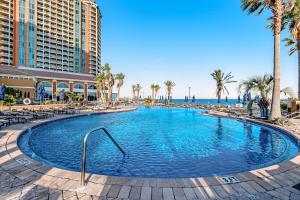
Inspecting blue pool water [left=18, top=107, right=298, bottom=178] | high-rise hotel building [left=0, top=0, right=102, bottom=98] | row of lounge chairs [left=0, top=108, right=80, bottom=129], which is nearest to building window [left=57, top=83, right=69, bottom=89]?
high-rise hotel building [left=0, top=0, right=102, bottom=98]

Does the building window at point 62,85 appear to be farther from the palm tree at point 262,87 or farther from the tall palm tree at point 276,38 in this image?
the tall palm tree at point 276,38

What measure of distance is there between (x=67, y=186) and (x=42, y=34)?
8047cm

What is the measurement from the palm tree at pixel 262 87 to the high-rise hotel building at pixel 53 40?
4809 cm

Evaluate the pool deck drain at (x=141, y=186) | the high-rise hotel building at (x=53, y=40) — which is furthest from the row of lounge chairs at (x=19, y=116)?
the high-rise hotel building at (x=53, y=40)

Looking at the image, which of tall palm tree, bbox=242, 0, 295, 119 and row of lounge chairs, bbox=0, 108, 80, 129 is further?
tall palm tree, bbox=242, 0, 295, 119

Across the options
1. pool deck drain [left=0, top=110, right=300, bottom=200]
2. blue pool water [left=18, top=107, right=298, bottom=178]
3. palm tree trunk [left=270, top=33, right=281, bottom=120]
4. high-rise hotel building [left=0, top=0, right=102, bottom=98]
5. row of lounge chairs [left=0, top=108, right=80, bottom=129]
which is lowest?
blue pool water [left=18, top=107, right=298, bottom=178]

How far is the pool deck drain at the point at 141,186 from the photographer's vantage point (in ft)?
12.1

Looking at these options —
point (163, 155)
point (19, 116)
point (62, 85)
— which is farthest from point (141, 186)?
point (62, 85)

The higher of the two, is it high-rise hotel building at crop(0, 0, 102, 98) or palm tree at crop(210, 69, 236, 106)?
high-rise hotel building at crop(0, 0, 102, 98)

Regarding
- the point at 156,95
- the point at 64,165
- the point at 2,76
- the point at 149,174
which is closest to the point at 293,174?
the point at 149,174

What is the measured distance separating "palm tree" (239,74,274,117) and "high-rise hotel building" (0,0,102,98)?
48.1 metres

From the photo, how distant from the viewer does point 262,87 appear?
61.4 feet

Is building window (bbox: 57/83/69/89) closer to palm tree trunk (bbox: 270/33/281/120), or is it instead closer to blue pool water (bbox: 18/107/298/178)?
blue pool water (bbox: 18/107/298/178)

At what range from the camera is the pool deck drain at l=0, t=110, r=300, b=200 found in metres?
3.69
